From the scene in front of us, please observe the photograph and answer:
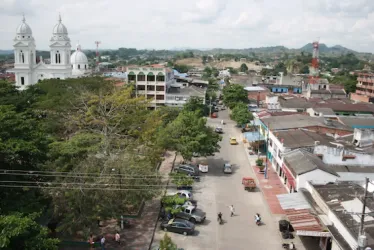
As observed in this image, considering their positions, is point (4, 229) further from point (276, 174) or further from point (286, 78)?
point (286, 78)

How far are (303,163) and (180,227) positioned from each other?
9.47 metres

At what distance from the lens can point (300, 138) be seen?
1150 inches

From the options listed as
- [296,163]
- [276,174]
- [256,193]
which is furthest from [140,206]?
[276,174]

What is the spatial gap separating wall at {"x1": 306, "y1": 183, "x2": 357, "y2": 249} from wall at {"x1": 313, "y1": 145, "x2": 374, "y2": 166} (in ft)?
16.2

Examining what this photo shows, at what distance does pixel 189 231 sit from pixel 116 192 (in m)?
4.44

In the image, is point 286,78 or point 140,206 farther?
point 286,78

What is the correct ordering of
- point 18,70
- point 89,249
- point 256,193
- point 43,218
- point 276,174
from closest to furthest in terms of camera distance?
point 89,249 → point 43,218 → point 256,193 → point 276,174 → point 18,70

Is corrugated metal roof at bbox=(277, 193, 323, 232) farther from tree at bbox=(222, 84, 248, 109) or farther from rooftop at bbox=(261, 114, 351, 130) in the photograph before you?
tree at bbox=(222, 84, 248, 109)

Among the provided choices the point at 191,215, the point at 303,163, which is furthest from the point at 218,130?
the point at 191,215

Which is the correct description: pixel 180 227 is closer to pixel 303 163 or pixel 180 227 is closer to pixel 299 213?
pixel 299 213

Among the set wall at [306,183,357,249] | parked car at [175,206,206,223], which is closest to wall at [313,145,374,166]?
wall at [306,183,357,249]

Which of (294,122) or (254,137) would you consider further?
(254,137)

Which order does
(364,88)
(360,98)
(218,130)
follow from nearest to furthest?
(218,130) → (360,98) → (364,88)

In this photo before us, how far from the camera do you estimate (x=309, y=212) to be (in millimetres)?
18578
